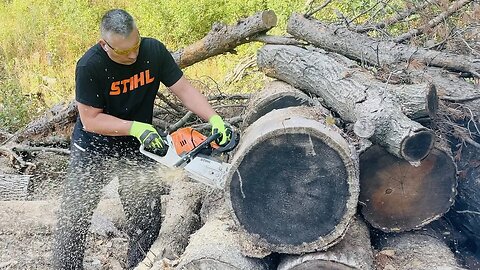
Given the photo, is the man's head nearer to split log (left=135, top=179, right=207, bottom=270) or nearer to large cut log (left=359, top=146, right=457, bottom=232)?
split log (left=135, top=179, right=207, bottom=270)

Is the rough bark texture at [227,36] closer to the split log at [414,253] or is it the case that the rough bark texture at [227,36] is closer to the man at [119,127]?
the man at [119,127]

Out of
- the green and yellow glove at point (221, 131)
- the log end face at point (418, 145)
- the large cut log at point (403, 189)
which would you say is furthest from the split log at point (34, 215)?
the log end face at point (418, 145)

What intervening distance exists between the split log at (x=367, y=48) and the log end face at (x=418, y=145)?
1257 millimetres

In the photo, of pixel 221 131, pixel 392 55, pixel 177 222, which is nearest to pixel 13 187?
pixel 177 222

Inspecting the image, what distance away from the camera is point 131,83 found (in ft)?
11.3

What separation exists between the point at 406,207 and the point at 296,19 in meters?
2.77

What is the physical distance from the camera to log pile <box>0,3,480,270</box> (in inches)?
100

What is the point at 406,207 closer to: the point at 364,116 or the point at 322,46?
the point at 364,116

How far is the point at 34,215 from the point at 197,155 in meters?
2.17

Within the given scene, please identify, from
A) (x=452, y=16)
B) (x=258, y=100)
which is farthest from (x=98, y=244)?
(x=452, y=16)

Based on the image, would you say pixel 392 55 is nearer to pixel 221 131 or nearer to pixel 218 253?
pixel 221 131

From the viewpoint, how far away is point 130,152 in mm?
3709

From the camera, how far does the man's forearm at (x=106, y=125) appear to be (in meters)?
3.24

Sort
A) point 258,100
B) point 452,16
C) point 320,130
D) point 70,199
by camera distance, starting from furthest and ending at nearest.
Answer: point 452,16
point 258,100
point 70,199
point 320,130
